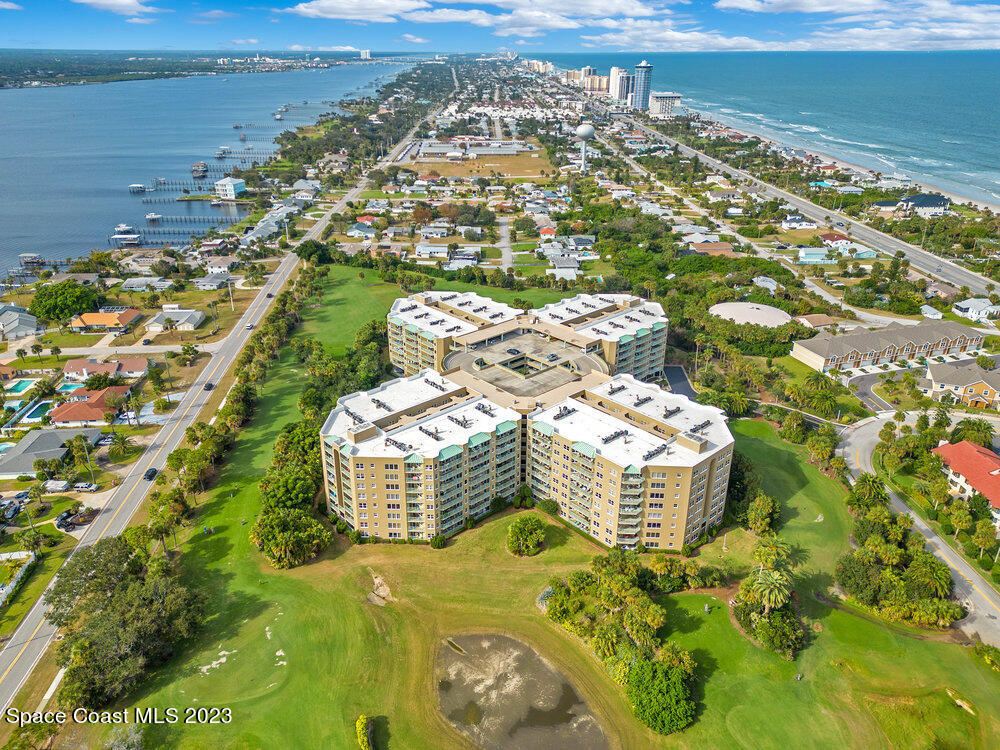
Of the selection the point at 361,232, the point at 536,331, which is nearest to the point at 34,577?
the point at 536,331

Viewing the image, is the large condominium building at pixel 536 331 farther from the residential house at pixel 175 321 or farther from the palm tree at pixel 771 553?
the residential house at pixel 175 321

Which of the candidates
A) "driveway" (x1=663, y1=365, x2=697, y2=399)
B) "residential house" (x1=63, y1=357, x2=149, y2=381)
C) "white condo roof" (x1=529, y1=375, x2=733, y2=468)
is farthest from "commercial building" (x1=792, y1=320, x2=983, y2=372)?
"residential house" (x1=63, y1=357, x2=149, y2=381)

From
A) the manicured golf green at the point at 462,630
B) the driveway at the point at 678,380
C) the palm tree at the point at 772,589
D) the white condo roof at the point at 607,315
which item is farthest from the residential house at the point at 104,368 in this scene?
the palm tree at the point at 772,589

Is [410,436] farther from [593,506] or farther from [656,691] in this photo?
[656,691]

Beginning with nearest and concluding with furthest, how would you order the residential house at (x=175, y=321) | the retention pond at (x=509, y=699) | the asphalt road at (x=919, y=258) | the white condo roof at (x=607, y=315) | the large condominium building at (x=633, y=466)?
the retention pond at (x=509, y=699)
the large condominium building at (x=633, y=466)
the white condo roof at (x=607, y=315)
the residential house at (x=175, y=321)
the asphalt road at (x=919, y=258)

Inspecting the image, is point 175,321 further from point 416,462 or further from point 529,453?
point 529,453

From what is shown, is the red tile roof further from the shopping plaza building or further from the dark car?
the dark car
